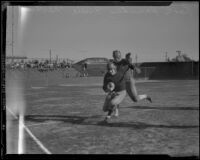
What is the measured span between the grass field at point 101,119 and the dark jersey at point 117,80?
79 mm

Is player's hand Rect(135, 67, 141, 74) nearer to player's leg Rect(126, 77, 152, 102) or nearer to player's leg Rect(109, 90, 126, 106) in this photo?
player's leg Rect(126, 77, 152, 102)

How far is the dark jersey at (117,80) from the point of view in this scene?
2.64m

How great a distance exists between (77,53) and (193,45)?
1.25 m

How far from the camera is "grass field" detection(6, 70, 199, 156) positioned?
97.6 inches

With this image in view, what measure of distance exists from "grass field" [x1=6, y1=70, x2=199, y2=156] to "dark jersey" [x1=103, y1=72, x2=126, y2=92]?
79 mm

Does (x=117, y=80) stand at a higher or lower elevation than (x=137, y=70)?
lower

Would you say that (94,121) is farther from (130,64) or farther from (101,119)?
(130,64)

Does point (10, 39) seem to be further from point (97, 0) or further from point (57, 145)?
point (57, 145)

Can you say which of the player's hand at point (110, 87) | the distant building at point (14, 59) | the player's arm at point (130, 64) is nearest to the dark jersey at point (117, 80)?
the player's hand at point (110, 87)

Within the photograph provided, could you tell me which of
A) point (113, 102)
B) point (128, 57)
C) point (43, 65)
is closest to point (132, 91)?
point (113, 102)

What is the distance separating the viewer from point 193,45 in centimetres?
254

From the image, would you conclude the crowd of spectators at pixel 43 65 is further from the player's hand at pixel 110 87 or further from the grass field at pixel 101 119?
the player's hand at pixel 110 87

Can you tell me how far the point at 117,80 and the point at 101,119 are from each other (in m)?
0.46

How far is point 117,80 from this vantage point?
2.66 meters
